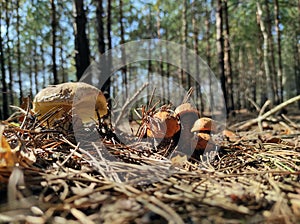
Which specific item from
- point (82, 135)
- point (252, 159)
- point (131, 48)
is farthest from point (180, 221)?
point (131, 48)

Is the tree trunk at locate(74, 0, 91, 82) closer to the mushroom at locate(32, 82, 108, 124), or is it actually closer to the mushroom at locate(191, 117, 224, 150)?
the mushroom at locate(32, 82, 108, 124)

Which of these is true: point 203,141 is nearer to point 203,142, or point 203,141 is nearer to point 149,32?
point 203,142

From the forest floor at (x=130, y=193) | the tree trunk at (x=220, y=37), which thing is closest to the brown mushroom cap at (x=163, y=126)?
the forest floor at (x=130, y=193)

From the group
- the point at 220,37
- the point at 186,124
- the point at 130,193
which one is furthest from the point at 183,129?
the point at 220,37

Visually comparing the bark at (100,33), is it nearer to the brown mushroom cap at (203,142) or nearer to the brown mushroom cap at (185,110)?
the brown mushroom cap at (185,110)

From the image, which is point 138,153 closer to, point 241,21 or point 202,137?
point 202,137

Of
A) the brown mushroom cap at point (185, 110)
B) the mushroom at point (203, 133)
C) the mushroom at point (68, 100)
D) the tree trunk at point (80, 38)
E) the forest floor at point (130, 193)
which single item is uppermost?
the tree trunk at point (80, 38)
